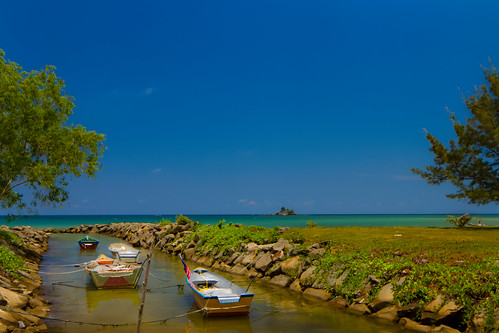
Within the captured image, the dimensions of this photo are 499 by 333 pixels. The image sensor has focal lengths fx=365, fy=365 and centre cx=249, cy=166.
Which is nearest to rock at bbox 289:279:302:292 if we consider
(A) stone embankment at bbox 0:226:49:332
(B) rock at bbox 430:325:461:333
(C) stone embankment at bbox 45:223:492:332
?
(C) stone embankment at bbox 45:223:492:332

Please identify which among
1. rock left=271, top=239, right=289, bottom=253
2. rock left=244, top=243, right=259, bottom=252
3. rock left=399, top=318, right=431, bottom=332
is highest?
rock left=271, top=239, right=289, bottom=253

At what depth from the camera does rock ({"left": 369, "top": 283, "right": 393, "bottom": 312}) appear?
1369 cm

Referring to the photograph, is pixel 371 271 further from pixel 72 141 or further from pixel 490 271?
pixel 72 141

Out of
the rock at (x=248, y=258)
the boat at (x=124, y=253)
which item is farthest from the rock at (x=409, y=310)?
the boat at (x=124, y=253)

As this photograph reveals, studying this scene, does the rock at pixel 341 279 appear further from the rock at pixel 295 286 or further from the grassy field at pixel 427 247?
the grassy field at pixel 427 247

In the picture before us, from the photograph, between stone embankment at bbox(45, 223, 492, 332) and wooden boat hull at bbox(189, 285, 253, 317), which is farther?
wooden boat hull at bbox(189, 285, 253, 317)

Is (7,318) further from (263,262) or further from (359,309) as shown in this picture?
(263,262)

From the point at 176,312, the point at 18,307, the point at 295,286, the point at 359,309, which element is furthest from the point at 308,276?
the point at 18,307

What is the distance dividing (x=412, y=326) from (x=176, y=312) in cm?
912

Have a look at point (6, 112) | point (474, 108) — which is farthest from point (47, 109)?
point (474, 108)

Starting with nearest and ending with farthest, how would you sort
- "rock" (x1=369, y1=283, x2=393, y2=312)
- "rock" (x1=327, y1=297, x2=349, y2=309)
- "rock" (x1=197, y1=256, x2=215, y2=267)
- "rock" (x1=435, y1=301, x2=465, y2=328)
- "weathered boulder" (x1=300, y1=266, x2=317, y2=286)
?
"rock" (x1=435, y1=301, x2=465, y2=328) < "rock" (x1=369, y1=283, x2=393, y2=312) < "rock" (x1=327, y1=297, x2=349, y2=309) < "weathered boulder" (x1=300, y1=266, x2=317, y2=286) < "rock" (x1=197, y1=256, x2=215, y2=267)

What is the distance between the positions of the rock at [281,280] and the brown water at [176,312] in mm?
420

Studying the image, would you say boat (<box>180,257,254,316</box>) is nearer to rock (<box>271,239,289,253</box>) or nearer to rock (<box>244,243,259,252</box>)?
rock (<box>271,239,289,253</box>)

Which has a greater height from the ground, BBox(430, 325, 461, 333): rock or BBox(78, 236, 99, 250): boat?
BBox(430, 325, 461, 333): rock
